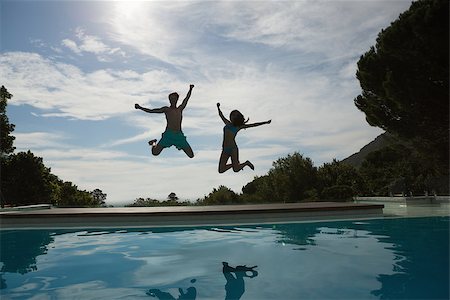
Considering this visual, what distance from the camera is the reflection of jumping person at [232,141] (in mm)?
12406

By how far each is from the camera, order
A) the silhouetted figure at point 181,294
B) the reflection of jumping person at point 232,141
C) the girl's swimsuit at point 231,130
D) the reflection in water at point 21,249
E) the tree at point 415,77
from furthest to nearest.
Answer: the tree at point 415,77, the girl's swimsuit at point 231,130, the reflection of jumping person at point 232,141, the reflection in water at point 21,249, the silhouetted figure at point 181,294

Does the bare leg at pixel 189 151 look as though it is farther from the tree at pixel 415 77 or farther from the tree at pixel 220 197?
the tree at pixel 220 197

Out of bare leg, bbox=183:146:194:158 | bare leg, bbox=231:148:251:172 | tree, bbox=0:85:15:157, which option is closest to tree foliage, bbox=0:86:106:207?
tree, bbox=0:85:15:157

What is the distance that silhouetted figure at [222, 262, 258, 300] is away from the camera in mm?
4453

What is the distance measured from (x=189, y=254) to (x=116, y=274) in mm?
1790

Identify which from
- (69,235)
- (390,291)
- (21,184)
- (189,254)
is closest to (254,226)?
(189,254)

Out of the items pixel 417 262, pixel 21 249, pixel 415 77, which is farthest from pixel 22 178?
pixel 417 262

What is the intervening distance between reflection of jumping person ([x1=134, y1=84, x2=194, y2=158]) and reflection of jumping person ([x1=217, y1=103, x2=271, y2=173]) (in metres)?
1.21

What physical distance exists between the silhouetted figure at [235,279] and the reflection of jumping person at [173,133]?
6.29 metres

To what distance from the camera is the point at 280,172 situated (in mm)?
30750

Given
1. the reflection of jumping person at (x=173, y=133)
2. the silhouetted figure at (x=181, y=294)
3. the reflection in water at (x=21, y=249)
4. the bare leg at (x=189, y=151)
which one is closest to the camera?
the silhouetted figure at (x=181, y=294)

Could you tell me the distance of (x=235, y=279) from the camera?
16.9 feet

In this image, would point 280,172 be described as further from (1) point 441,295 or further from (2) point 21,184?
(1) point 441,295

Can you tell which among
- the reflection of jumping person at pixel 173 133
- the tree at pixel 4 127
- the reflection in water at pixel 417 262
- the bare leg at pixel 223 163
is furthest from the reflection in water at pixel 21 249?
the tree at pixel 4 127
